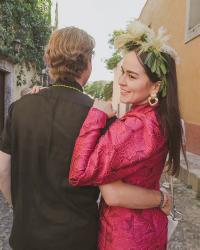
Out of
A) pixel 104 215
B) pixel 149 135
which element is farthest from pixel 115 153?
→ pixel 104 215

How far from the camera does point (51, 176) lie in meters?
1.42

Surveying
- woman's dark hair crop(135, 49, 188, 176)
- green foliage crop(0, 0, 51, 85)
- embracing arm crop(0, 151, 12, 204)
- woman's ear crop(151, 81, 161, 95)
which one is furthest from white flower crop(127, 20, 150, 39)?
green foliage crop(0, 0, 51, 85)

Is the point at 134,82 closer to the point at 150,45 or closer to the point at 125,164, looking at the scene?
the point at 150,45

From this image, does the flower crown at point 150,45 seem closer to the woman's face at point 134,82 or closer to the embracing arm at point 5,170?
the woman's face at point 134,82

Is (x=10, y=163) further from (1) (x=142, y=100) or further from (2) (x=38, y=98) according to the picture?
(1) (x=142, y=100)

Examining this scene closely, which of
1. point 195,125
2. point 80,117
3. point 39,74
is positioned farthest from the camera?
point 39,74

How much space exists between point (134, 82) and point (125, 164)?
362 mm

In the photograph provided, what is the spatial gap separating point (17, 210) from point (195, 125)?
7.52 metres

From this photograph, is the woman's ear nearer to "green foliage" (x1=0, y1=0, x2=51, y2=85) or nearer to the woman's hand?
the woman's hand

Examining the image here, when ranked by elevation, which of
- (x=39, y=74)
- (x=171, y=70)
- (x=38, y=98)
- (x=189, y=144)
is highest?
(x=171, y=70)

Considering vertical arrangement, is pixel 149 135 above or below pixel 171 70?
below

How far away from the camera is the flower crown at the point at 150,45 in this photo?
1462mm

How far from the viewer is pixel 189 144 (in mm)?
8805

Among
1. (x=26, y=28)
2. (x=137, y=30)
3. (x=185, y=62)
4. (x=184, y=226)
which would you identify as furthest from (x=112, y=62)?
(x=137, y=30)
